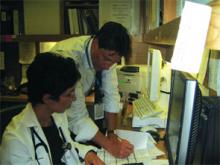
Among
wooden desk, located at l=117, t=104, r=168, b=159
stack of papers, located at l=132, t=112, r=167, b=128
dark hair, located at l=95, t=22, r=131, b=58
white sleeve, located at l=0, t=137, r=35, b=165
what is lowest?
wooden desk, located at l=117, t=104, r=168, b=159

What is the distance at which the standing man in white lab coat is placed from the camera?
4.99ft

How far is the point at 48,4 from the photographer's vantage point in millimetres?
3449

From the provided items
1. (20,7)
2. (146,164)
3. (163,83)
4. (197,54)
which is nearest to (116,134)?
(146,164)

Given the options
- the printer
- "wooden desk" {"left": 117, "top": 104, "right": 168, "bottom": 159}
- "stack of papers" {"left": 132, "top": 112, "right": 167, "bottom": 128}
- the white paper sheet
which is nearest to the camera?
the white paper sheet

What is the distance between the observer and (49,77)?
4.05 ft

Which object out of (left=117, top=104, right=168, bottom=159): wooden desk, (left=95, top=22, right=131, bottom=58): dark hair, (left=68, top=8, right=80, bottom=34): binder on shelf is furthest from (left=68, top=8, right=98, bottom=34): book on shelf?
(left=95, top=22, right=131, bottom=58): dark hair

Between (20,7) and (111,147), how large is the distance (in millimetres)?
2657

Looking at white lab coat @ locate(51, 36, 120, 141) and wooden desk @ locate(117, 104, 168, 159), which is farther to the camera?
white lab coat @ locate(51, 36, 120, 141)

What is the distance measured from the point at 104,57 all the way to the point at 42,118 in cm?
46

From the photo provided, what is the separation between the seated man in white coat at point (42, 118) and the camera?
114 cm

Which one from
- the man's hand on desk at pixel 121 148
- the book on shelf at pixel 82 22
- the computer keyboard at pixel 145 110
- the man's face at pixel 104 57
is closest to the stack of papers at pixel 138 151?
the man's hand on desk at pixel 121 148

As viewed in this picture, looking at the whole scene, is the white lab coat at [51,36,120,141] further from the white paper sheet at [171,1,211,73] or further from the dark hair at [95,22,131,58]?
the white paper sheet at [171,1,211,73]

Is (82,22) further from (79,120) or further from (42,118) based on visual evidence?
(42,118)

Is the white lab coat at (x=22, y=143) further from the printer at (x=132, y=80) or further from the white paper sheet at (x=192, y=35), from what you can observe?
the printer at (x=132, y=80)
